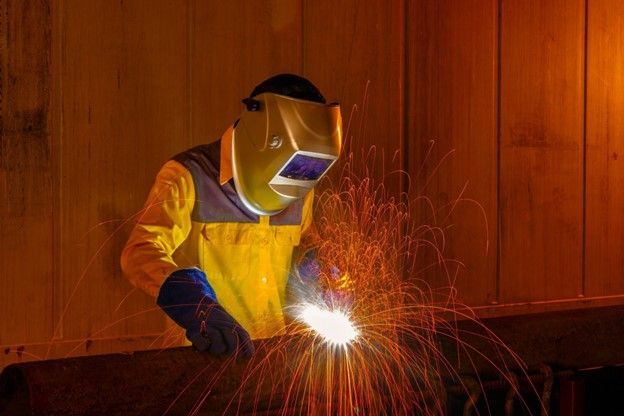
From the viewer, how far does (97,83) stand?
3814mm

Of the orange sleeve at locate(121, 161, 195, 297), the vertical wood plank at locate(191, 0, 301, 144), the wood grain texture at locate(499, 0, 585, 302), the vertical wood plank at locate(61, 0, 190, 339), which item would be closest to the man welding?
the orange sleeve at locate(121, 161, 195, 297)

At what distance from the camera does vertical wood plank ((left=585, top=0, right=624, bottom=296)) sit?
19.7ft

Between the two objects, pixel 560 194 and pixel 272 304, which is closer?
pixel 272 304

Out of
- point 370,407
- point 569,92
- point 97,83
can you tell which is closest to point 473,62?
point 569,92

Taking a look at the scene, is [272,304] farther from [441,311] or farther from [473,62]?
[473,62]

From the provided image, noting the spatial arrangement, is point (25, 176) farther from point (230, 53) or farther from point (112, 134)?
point (230, 53)

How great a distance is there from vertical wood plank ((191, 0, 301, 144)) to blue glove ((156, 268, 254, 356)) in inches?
79.8

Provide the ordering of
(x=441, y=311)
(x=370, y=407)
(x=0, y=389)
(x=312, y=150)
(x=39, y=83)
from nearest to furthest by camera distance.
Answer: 1. (x=0, y=389)
2. (x=370, y=407)
3. (x=312, y=150)
4. (x=39, y=83)
5. (x=441, y=311)

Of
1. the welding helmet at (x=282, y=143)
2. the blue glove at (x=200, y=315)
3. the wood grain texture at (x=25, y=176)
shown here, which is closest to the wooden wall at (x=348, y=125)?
the wood grain texture at (x=25, y=176)

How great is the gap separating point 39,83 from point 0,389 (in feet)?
7.55

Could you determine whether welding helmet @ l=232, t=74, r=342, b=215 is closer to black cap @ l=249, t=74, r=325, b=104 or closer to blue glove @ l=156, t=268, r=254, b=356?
black cap @ l=249, t=74, r=325, b=104

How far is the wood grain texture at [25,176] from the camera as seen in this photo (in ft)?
11.8

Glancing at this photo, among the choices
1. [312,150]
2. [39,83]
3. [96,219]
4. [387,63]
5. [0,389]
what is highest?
[387,63]

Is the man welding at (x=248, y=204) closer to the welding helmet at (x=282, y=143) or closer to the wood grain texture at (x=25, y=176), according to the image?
the welding helmet at (x=282, y=143)
